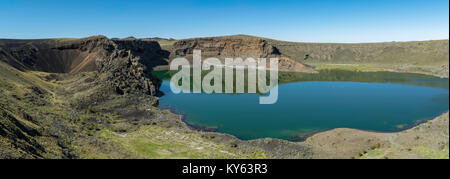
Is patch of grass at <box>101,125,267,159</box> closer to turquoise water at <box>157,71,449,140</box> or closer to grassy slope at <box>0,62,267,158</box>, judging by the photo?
grassy slope at <box>0,62,267,158</box>

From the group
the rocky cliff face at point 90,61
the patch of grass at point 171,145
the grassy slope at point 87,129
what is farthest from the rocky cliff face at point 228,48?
the patch of grass at point 171,145

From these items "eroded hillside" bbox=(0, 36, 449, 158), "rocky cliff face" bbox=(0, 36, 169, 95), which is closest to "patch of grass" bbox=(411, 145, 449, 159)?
"eroded hillside" bbox=(0, 36, 449, 158)

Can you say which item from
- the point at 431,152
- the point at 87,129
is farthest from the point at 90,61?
the point at 431,152

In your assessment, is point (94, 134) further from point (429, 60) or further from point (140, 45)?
point (429, 60)

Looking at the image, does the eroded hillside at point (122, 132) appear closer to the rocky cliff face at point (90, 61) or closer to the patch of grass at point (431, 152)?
the patch of grass at point (431, 152)

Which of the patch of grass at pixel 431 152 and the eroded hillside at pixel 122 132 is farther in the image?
the eroded hillside at pixel 122 132
